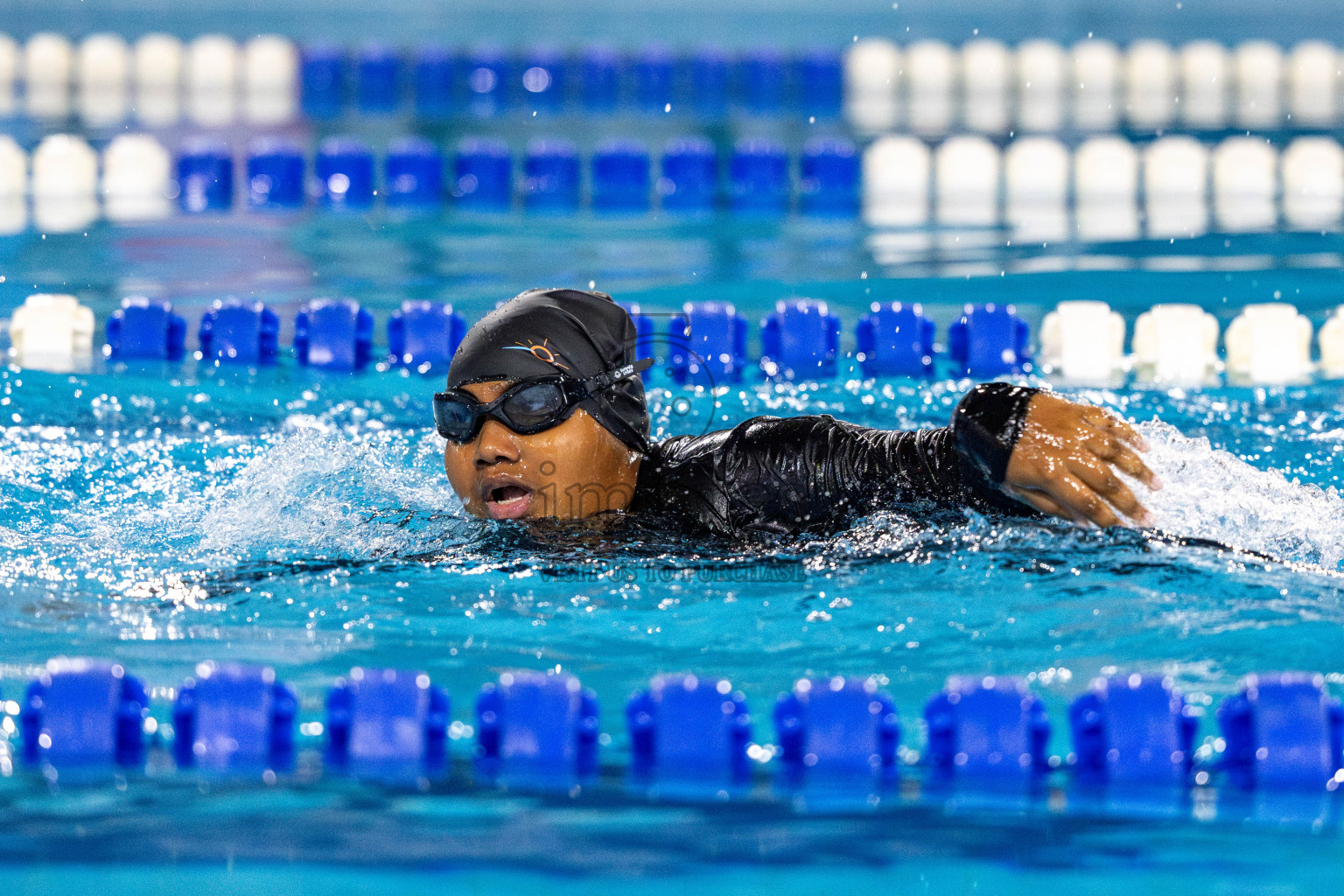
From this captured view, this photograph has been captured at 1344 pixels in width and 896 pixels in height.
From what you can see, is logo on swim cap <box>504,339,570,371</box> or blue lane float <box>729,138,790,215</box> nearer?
logo on swim cap <box>504,339,570,371</box>

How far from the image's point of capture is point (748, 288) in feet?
18.4

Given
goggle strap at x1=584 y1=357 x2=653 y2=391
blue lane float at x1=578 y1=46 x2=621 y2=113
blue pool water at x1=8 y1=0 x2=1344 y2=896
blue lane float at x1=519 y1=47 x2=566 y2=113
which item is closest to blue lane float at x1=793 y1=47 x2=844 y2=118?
blue lane float at x1=578 y1=46 x2=621 y2=113

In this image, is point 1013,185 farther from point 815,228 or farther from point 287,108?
point 287,108

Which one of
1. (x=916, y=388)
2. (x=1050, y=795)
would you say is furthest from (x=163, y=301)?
(x=1050, y=795)

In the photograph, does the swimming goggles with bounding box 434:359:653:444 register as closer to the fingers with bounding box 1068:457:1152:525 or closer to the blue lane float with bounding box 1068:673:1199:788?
the fingers with bounding box 1068:457:1152:525

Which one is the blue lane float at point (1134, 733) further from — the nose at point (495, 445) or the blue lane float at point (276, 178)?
the blue lane float at point (276, 178)

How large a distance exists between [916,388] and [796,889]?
275 cm

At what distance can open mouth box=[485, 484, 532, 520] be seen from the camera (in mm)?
2918

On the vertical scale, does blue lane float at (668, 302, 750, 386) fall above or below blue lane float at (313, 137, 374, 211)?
below

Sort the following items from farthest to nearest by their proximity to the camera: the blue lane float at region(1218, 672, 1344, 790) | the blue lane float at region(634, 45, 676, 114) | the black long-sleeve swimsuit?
1. the blue lane float at region(634, 45, 676, 114)
2. the black long-sleeve swimsuit
3. the blue lane float at region(1218, 672, 1344, 790)

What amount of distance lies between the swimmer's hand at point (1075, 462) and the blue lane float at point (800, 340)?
2.25 m

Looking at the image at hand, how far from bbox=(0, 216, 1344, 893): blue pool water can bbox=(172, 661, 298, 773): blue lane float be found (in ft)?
0.19

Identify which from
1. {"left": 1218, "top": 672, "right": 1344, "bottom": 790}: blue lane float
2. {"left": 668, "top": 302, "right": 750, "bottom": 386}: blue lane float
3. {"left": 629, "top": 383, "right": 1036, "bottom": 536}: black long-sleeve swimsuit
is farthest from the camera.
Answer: {"left": 668, "top": 302, "right": 750, "bottom": 386}: blue lane float

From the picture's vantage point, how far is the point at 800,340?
4.91 m
